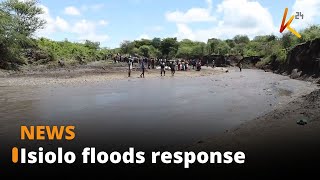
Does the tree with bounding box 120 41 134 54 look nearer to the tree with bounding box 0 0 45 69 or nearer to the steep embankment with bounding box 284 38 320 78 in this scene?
the tree with bounding box 0 0 45 69

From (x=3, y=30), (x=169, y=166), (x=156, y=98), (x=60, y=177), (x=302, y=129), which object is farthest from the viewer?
(x=3, y=30)

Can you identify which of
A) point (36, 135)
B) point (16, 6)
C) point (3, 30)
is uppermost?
point (16, 6)

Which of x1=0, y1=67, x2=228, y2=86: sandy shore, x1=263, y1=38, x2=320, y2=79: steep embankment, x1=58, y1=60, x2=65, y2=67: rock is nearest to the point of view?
x1=0, y1=67, x2=228, y2=86: sandy shore

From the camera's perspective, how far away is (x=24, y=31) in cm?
5419

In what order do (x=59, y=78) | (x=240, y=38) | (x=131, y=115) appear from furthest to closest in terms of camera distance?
1. (x=240, y=38)
2. (x=59, y=78)
3. (x=131, y=115)

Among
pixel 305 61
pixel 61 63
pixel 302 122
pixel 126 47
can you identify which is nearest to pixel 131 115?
pixel 302 122

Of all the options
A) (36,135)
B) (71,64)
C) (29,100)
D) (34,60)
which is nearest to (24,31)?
(34,60)

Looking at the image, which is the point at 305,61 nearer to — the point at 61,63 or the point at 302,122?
the point at 302,122

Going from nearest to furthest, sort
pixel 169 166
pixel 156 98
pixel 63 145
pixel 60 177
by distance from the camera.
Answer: pixel 60 177, pixel 169 166, pixel 63 145, pixel 156 98

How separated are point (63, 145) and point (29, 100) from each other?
34.3 feet

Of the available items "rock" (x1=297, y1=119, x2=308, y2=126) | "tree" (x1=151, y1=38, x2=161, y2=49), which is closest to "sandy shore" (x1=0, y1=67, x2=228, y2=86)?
"rock" (x1=297, y1=119, x2=308, y2=126)

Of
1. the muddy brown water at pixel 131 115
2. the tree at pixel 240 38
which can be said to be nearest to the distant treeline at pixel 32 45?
the muddy brown water at pixel 131 115

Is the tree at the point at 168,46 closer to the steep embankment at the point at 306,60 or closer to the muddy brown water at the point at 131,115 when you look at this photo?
the steep embankment at the point at 306,60

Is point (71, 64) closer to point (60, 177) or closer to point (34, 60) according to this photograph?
point (34, 60)
